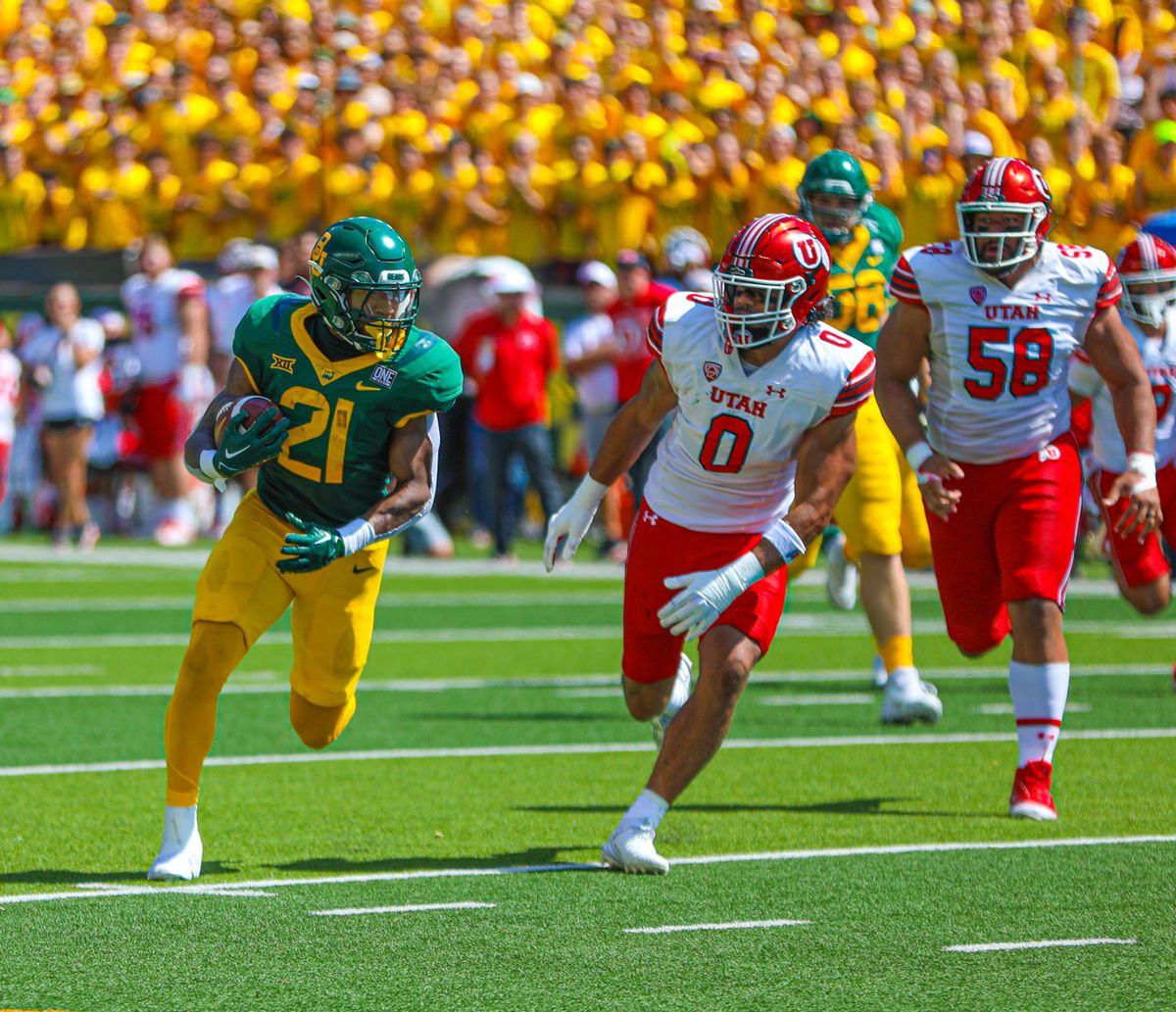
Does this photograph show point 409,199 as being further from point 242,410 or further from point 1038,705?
point 242,410

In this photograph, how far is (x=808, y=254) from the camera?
18.6 feet

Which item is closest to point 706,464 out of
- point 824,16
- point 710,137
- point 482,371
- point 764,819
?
point 764,819

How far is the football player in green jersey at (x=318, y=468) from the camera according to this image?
17.9 feet

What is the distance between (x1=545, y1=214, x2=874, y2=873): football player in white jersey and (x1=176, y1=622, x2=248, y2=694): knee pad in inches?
38.7

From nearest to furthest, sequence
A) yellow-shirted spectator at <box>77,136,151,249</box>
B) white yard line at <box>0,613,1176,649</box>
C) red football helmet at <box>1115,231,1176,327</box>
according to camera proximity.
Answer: red football helmet at <box>1115,231,1176,327</box> < white yard line at <box>0,613,1176,649</box> < yellow-shirted spectator at <box>77,136,151,249</box>

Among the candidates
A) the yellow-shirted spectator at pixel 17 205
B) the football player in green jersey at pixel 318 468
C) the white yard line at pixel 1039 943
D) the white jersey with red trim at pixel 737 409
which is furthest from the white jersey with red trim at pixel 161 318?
the white yard line at pixel 1039 943

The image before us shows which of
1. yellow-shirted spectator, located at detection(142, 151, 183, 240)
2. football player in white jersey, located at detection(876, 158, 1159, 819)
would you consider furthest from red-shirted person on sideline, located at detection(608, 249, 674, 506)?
football player in white jersey, located at detection(876, 158, 1159, 819)

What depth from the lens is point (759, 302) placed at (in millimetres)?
5586

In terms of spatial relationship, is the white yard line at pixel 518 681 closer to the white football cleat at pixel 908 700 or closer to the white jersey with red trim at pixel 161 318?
the white football cleat at pixel 908 700

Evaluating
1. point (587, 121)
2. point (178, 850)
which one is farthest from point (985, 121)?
point (178, 850)

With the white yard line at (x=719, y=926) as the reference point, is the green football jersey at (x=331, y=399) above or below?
above

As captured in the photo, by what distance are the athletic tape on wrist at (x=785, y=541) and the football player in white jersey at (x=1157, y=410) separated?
318 centimetres

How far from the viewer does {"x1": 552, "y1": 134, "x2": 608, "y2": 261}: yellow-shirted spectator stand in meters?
17.2

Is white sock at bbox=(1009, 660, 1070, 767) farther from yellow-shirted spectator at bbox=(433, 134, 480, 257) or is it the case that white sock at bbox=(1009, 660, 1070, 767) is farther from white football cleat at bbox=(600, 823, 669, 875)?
yellow-shirted spectator at bbox=(433, 134, 480, 257)
